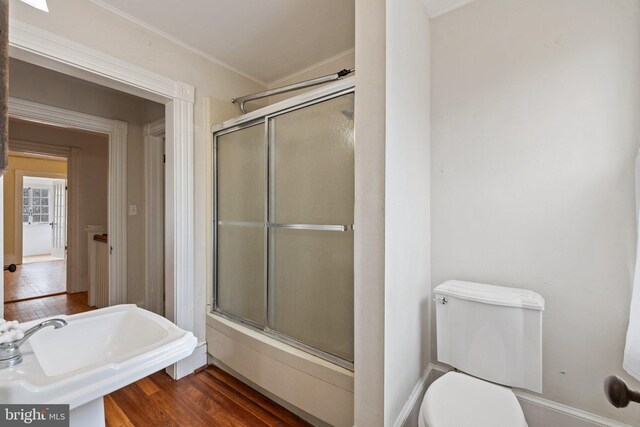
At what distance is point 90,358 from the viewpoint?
3.39ft

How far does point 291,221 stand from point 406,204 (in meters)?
0.76

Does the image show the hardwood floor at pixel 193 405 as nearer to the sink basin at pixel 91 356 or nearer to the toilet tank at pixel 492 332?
the sink basin at pixel 91 356

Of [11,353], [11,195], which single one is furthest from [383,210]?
[11,195]

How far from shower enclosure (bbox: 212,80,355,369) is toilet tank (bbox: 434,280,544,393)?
51cm

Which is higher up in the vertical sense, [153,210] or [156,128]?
[156,128]

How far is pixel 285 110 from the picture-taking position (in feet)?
5.83

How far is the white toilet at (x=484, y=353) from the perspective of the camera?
1.06 m

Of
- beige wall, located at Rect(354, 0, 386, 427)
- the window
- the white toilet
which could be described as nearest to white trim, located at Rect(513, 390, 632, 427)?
the white toilet

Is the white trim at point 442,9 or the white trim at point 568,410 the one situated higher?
the white trim at point 442,9

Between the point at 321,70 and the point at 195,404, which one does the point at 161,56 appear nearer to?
the point at 321,70

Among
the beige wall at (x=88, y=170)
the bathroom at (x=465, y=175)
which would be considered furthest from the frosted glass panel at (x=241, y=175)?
the beige wall at (x=88, y=170)

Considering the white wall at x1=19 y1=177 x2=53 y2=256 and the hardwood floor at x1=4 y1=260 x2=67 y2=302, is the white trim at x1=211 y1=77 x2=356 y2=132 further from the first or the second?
the white wall at x1=19 y1=177 x2=53 y2=256

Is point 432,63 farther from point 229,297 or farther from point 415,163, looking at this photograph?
point 229,297

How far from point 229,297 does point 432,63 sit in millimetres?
2185
